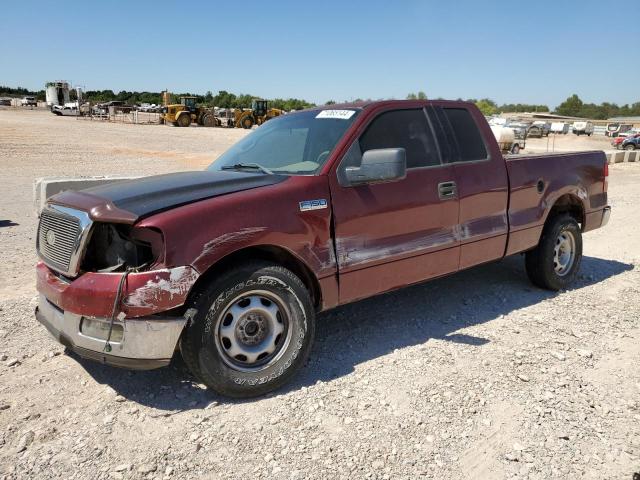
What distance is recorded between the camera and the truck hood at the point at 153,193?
3.12m

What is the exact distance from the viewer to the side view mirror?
3.66m

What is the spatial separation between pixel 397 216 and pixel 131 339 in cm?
208

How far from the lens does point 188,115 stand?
4338 cm

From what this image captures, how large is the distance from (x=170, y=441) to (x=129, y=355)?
21.5 inches

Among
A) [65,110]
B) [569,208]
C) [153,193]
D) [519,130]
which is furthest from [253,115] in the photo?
[153,193]

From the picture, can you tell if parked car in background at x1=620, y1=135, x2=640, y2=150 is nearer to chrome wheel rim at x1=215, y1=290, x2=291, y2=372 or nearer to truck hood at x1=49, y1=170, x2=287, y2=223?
truck hood at x1=49, y1=170, x2=287, y2=223

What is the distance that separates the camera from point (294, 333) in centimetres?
357

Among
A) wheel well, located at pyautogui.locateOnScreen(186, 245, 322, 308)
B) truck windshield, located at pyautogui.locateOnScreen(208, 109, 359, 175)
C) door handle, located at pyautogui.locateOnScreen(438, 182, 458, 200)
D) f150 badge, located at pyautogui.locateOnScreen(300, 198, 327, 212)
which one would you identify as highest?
truck windshield, located at pyautogui.locateOnScreen(208, 109, 359, 175)

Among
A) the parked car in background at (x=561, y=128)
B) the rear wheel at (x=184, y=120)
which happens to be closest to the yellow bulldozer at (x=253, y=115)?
the rear wheel at (x=184, y=120)

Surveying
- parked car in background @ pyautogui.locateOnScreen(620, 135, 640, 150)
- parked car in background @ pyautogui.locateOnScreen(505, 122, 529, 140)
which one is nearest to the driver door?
parked car in background @ pyautogui.locateOnScreen(505, 122, 529, 140)

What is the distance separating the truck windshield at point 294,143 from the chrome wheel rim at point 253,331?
A: 1.01 metres

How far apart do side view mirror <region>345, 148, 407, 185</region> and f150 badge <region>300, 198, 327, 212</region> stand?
27 cm

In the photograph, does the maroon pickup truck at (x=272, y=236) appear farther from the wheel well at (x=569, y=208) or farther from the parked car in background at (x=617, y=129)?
the parked car in background at (x=617, y=129)

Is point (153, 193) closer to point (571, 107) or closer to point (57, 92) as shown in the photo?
point (57, 92)
